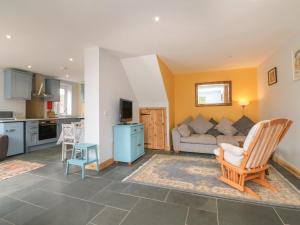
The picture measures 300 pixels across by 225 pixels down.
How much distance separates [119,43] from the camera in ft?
10.6

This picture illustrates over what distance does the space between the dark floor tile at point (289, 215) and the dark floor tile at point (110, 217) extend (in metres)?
1.79

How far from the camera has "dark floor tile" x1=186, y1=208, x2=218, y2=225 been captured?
170cm

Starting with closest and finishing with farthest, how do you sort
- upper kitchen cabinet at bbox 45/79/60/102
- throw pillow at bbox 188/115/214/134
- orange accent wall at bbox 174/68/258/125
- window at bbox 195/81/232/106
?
1. throw pillow at bbox 188/115/214/134
2. orange accent wall at bbox 174/68/258/125
3. window at bbox 195/81/232/106
4. upper kitchen cabinet at bbox 45/79/60/102

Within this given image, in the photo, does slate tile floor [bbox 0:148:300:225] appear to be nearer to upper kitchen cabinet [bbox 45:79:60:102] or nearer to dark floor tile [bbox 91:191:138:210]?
dark floor tile [bbox 91:191:138:210]

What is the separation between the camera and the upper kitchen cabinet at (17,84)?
15.8ft

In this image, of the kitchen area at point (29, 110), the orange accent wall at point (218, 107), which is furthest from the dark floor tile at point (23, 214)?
the orange accent wall at point (218, 107)

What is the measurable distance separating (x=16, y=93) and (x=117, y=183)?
4.66 meters

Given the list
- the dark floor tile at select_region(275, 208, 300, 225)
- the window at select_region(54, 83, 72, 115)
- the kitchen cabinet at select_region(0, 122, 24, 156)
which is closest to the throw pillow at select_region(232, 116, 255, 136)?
the dark floor tile at select_region(275, 208, 300, 225)

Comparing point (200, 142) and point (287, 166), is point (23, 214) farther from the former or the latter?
point (287, 166)

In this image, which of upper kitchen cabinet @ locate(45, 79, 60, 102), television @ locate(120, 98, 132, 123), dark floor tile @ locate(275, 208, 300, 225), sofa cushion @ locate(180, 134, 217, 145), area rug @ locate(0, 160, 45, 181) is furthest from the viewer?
upper kitchen cabinet @ locate(45, 79, 60, 102)

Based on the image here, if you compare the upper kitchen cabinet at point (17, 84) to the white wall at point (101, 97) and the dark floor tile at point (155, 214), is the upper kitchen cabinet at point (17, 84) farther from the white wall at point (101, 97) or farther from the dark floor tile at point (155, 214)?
the dark floor tile at point (155, 214)

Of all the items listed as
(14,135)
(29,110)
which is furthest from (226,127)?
(29,110)

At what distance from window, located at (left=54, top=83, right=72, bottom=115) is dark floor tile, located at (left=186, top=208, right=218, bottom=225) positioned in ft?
21.9

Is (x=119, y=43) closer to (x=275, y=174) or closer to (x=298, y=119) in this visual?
(x=298, y=119)
